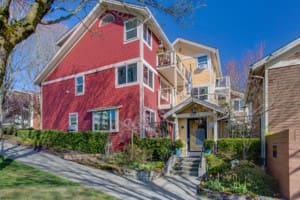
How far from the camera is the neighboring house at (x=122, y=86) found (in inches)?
547

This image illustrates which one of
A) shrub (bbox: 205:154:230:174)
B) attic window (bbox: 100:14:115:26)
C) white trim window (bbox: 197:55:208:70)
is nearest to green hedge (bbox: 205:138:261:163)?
shrub (bbox: 205:154:230:174)

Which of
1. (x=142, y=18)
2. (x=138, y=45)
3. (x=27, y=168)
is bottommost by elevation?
(x=27, y=168)

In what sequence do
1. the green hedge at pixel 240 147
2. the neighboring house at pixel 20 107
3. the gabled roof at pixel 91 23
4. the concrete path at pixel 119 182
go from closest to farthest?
the concrete path at pixel 119 182, the green hedge at pixel 240 147, the gabled roof at pixel 91 23, the neighboring house at pixel 20 107

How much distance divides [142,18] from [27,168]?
10874 mm

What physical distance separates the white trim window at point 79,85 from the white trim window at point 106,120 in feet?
8.46

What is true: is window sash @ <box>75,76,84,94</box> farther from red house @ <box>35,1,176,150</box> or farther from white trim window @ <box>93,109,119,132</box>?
white trim window @ <box>93,109,119,132</box>

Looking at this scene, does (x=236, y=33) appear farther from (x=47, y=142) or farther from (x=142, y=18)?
(x=47, y=142)

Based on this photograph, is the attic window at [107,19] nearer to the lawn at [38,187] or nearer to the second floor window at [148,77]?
the second floor window at [148,77]

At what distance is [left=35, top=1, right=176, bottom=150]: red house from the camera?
14.2m

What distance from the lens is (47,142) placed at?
1481 centimetres

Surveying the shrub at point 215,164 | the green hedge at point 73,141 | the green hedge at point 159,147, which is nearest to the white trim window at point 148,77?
the green hedge at point 159,147

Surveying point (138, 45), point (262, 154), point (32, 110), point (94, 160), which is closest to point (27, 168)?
point (94, 160)

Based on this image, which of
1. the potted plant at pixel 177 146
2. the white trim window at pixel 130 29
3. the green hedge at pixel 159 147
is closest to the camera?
the green hedge at pixel 159 147

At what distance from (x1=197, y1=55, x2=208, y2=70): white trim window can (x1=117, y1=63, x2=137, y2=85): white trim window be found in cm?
890
